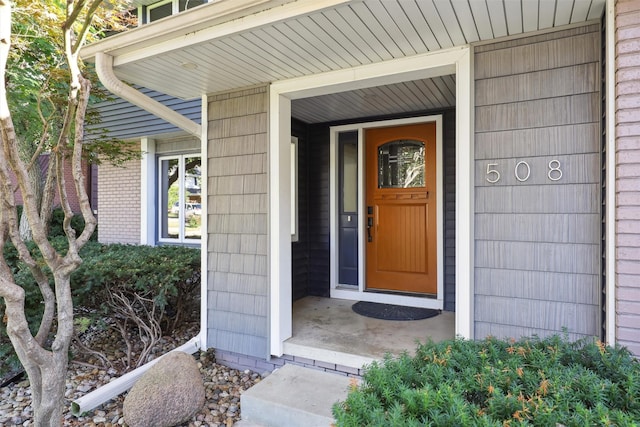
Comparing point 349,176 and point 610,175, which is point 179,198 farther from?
point 610,175

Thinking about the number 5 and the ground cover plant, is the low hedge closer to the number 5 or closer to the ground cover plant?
the ground cover plant

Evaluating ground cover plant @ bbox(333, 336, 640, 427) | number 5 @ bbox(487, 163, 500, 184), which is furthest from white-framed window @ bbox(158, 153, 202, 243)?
ground cover plant @ bbox(333, 336, 640, 427)

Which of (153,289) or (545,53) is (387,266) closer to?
(153,289)

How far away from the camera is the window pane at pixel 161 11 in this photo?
6.76 metres

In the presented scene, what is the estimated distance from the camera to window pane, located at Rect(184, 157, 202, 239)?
6531 millimetres

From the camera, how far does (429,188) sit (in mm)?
4203

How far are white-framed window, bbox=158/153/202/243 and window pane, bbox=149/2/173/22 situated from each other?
8.14ft

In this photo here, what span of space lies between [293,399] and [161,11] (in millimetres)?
6857

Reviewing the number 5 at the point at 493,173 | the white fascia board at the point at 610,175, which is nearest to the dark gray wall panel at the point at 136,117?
the number 5 at the point at 493,173

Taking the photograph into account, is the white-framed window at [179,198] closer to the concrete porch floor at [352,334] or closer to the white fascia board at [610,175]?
the concrete porch floor at [352,334]

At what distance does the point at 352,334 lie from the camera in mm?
3299

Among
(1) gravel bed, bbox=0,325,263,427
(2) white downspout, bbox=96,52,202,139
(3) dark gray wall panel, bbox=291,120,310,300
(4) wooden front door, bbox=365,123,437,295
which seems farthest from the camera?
(3) dark gray wall panel, bbox=291,120,310,300

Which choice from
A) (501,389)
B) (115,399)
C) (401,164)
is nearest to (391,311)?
(401,164)

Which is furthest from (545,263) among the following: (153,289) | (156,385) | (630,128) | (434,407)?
(153,289)
